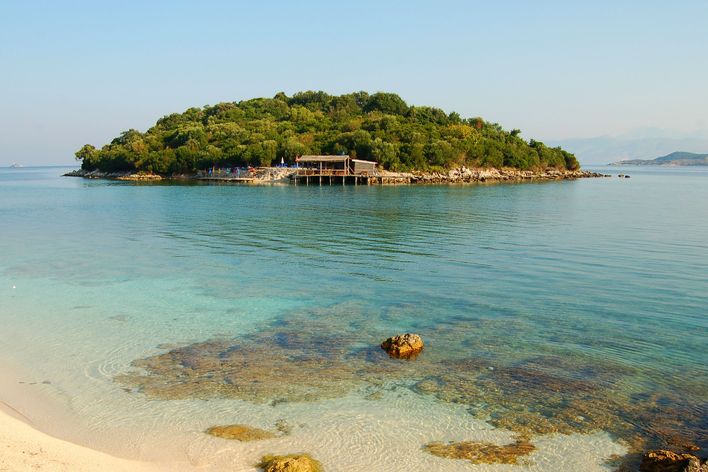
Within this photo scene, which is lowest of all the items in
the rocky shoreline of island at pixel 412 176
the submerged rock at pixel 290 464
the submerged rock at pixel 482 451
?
the submerged rock at pixel 482 451

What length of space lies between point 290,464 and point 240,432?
4.47ft

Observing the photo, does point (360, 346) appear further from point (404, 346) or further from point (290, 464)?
point (290, 464)

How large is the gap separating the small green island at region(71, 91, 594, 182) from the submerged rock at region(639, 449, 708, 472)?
7618cm

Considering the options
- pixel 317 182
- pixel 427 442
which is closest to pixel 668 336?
pixel 427 442

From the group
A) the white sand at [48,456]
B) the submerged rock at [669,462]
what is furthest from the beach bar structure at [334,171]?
the submerged rock at [669,462]

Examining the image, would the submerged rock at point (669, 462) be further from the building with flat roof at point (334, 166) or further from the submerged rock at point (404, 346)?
the building with flat roof at point (334, 166)

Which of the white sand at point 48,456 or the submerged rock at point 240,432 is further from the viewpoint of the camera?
the submerged rock at point 240,432

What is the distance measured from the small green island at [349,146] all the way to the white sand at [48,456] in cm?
7669

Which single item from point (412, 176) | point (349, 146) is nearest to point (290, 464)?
point (412, 176)

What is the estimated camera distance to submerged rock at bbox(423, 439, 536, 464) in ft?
21.6

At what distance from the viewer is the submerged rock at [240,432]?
712 centimetres

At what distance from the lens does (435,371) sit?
9438 millimetres

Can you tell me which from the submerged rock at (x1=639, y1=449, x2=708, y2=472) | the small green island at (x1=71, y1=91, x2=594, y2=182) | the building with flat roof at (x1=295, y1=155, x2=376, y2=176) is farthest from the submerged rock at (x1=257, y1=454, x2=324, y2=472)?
the small green island at (x1=71, y1=91, x2=594, y2=182)

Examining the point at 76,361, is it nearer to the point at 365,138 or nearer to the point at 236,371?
the point at 236,371
